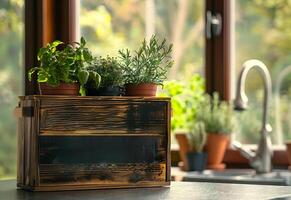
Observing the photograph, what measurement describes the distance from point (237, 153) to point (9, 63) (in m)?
1.30

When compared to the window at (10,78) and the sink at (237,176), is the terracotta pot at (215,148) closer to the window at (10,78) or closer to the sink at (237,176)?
the sink at (237,176)

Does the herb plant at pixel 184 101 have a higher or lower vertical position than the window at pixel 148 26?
lower

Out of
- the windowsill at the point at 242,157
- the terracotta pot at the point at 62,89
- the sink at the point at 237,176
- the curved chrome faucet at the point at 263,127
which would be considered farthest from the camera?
the windowsill at the point at 242,157

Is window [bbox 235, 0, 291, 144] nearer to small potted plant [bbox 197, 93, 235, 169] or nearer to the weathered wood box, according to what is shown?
small potted plant [bbox 197, 93, 235, 169]

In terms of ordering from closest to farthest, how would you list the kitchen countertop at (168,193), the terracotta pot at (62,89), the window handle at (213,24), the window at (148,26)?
the kitchen countertop at (168,193), the terracotta pot at (62,89), the window handle at (213,24), the window at (148,26)

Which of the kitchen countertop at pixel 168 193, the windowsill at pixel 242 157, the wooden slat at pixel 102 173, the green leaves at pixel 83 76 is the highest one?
the green leaves at pixel 83 76

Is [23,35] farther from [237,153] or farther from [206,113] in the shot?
[237,153]

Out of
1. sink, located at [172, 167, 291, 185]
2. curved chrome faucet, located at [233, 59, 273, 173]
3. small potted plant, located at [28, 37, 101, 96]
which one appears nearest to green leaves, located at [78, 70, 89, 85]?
small potted plant, located at [28, 37, 101, 96]

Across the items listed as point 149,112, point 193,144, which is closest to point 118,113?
point 149,112

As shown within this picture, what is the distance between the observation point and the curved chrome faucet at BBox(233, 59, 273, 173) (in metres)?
2.81

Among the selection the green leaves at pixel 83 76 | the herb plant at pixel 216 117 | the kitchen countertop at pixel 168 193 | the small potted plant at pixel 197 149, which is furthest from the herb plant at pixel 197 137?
the green leaves at pixel 83 76

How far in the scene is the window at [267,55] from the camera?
9.98 feet

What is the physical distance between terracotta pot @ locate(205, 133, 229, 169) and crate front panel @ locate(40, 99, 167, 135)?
5.00 ft

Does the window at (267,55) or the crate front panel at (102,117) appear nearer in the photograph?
the crate front panel at (102,117)
